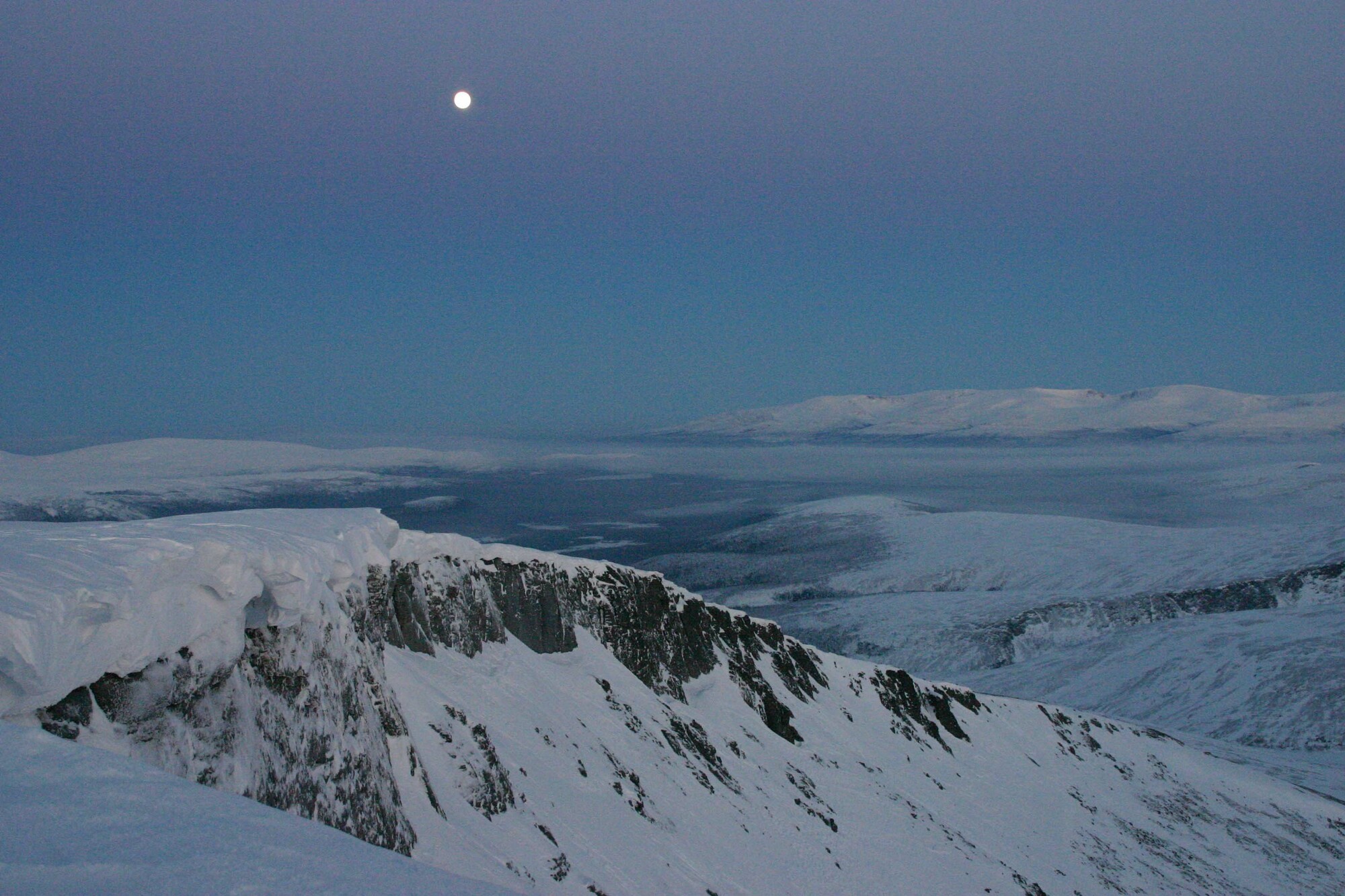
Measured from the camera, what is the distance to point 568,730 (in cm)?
2506

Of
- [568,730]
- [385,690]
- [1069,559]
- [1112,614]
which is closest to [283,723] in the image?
[385,690]

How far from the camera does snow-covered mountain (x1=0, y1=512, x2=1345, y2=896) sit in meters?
11.0

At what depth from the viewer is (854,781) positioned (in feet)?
115

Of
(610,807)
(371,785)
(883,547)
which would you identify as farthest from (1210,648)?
(371,785)

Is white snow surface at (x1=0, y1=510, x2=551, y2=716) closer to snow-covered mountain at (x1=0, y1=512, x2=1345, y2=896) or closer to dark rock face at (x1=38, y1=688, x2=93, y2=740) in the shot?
snow-covered mountain at (x1=0, y1=512, x2=1345, y2=896)

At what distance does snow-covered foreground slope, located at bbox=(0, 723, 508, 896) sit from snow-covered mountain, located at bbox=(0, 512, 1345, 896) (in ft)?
17.5

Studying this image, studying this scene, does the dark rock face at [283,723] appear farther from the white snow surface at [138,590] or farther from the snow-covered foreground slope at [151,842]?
the snow-covered foreground slope at [151,842]

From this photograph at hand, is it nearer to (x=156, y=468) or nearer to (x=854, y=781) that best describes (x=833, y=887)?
(x=854, y=781)

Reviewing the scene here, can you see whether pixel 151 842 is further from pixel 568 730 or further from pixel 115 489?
pixel 115 489

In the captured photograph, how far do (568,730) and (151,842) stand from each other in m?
22.3

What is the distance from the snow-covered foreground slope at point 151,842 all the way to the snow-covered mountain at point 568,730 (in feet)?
17.5

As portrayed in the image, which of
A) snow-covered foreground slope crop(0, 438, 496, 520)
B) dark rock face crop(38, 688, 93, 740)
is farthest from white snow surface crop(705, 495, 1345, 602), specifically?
dark rock face crop(38, 688, 93, 740)

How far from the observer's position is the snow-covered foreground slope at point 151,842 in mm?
3613

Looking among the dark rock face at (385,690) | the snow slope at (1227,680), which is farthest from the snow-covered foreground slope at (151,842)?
the snow slope at (1227,680)
